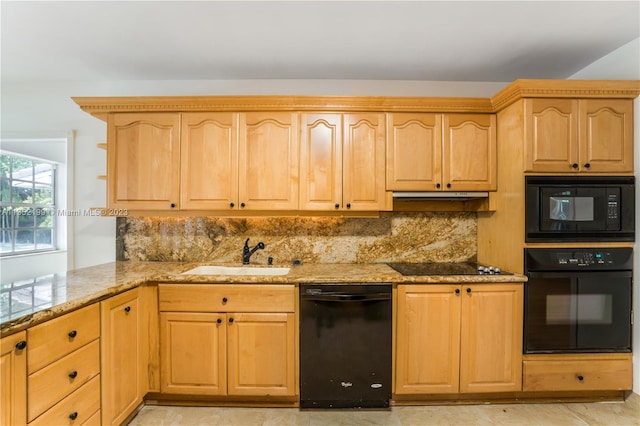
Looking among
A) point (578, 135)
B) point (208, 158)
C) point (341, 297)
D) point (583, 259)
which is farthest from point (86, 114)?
point (583, 259)

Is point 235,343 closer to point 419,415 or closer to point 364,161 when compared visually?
point 419,415

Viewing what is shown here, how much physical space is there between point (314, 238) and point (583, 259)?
1.96 m

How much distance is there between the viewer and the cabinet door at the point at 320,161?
2299mm

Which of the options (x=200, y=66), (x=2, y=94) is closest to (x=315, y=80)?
(x=200, y=66)

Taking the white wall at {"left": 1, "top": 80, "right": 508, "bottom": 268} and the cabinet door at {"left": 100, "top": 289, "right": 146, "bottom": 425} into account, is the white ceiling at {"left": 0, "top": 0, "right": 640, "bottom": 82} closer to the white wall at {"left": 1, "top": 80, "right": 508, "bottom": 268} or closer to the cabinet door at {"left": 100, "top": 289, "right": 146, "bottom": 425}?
the white wall at {"left": 1, "top": 80, "right": 508, "bottom": 268}

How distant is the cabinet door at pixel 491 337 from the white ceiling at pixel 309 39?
1750mm

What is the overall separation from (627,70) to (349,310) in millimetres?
2645

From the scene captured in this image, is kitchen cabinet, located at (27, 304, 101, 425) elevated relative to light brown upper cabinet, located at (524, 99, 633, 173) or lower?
lower

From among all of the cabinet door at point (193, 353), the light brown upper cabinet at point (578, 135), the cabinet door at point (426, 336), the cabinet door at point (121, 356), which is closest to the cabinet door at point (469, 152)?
the light brown upper cabinet at point (578, 135)

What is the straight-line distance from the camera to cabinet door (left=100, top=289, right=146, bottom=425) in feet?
5.38

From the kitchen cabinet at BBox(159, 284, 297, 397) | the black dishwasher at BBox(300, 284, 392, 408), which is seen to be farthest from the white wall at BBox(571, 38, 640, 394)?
the kitchen cabinet at BBox(159, 284, 297, 397)

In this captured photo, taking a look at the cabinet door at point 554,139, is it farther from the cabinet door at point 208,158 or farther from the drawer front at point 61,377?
the drawer front at point 61,377

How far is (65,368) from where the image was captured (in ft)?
4.53

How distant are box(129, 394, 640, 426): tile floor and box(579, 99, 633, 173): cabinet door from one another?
1.62 m
